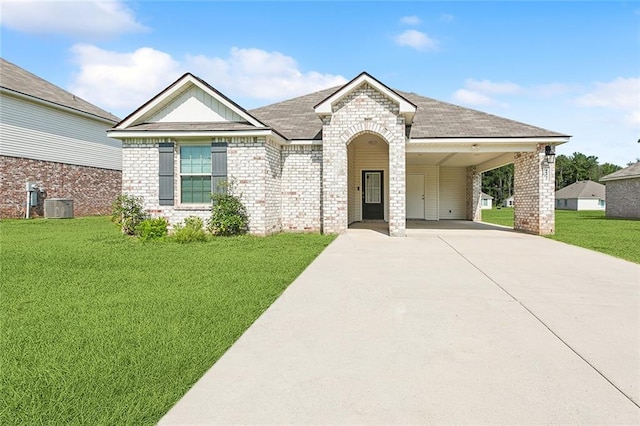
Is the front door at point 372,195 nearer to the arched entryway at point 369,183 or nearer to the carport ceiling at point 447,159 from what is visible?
the arched entryway at point 369,183

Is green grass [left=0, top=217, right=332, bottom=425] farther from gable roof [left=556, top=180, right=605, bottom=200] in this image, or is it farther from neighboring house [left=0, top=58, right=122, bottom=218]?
gable roof [left=556, top=180, right=605, bottom=200]

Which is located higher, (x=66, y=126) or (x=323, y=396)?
(x=66, y=126)

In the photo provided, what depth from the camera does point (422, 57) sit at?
13539mm

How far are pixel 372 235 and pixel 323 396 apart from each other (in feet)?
32.1

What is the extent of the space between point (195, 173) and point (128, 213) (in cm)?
244

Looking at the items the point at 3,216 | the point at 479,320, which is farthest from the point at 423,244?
the point at 3,216

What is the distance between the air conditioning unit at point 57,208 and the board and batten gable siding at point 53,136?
2.47 metres

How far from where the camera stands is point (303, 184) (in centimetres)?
1310

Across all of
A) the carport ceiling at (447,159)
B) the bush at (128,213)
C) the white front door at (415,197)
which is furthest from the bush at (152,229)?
the white front door at (415,197)

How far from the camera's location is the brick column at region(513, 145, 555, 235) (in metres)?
12.5

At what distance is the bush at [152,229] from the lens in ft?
35.1

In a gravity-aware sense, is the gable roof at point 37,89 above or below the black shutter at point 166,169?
above

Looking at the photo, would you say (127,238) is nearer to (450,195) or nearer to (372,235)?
(372,235)

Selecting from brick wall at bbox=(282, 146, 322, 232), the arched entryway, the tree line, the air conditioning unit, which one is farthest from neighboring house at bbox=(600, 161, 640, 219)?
the tree line
